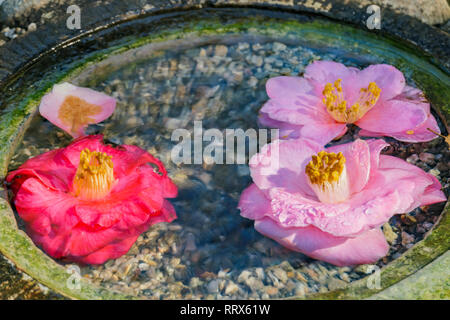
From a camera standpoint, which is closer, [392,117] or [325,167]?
[325,167]

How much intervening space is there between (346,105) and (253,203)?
1.73 feet

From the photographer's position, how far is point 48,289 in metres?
1.66

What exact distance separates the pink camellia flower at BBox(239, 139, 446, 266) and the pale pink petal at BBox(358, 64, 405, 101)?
1.04 ft

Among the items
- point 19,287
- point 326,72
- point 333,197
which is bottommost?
point 19,287

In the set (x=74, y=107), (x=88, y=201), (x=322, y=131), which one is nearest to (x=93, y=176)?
(x=88, y=201)

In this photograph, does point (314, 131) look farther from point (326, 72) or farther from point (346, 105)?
point (326, 72)

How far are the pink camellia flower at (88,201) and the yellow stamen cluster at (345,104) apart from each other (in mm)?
584

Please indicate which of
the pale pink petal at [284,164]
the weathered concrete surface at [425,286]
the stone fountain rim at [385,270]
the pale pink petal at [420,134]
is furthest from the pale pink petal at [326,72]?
the weathered concrete surface at [425,286]

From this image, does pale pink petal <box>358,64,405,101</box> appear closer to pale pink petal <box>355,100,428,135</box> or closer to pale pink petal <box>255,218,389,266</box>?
pale pink petal <box>355,100,428,135</box>

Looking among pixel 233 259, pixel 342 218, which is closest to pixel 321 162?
pixel 342 218

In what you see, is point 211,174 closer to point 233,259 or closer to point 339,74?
point 233,259

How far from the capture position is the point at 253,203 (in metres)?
1.92

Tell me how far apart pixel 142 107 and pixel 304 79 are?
1.89 feet

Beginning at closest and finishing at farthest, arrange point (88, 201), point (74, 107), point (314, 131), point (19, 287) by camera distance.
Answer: point (19, 287) → point (88, 201) → point (314, 131) → point (74, 107)
